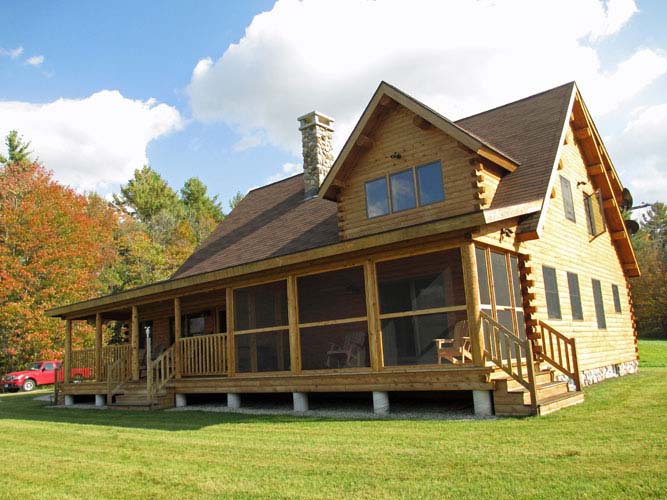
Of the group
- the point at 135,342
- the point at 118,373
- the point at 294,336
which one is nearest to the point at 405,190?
the point at 294,336

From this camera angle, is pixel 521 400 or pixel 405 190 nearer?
pixel 521 400

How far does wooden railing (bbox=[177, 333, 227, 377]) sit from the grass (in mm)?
3394

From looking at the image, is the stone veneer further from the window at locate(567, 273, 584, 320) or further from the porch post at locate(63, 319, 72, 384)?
the porch post at locate(63, 319, 72, 384)

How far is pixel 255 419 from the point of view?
10.8m

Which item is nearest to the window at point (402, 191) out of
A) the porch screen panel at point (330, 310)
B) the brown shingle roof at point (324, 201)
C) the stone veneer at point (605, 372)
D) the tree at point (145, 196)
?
the brown shingle roof at point (324, 201)

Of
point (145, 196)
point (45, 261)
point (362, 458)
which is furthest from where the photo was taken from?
Answer: point (145, 196)

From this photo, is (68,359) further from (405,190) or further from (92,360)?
(405,190)

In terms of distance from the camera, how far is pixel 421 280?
13055 mm

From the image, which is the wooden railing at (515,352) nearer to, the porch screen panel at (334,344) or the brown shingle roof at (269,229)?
the porch screen panel at (334,344)

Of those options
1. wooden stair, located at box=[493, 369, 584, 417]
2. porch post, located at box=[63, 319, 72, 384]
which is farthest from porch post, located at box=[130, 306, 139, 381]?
wooden stair, located at box=[493, 369, 584, 417]

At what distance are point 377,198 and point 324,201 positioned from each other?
371cm

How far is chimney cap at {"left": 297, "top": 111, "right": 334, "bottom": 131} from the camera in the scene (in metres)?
18.2

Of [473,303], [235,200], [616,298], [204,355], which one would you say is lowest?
[204,355]

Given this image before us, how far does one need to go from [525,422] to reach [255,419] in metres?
4.83
